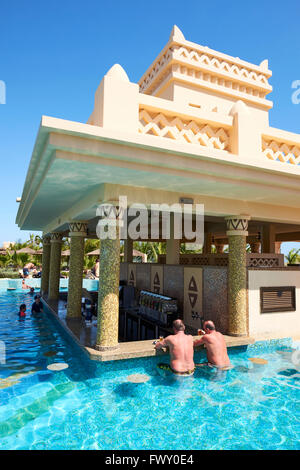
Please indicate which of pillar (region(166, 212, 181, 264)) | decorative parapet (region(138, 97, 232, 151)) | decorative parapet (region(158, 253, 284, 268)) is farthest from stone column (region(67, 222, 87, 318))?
decorative parapet (region(138, 97, 232, 151))

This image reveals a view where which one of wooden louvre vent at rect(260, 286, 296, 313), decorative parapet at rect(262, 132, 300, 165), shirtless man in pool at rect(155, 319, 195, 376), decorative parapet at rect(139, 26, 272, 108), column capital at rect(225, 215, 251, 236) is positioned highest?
decorative parapet at rect(139, 26, 272, 108)

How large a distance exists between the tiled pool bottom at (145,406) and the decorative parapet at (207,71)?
1013 centimetres

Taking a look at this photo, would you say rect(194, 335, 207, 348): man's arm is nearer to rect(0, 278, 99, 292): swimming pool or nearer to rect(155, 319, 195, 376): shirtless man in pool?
rect(155, 319, 195, 376): shirtless man in pool

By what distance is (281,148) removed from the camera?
7512mm

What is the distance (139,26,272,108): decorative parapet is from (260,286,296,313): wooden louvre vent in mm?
8128

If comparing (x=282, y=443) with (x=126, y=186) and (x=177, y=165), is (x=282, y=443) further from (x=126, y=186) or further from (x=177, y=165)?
(x=126, y=186)

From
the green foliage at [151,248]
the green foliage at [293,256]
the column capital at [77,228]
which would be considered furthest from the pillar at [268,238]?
the green foliage at [293,256]

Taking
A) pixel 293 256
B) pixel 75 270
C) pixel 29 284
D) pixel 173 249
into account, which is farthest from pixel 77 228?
pixel 293 256

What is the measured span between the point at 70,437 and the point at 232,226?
6.61 meters

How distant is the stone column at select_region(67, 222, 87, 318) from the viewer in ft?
33.5

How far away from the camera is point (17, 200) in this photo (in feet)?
45.9

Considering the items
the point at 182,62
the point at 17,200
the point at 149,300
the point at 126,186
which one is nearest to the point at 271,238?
the point at 149,300

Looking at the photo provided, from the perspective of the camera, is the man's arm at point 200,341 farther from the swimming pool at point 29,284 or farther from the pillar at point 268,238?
the swimming pool at point 29,284

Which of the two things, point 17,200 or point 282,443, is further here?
point 17,200
